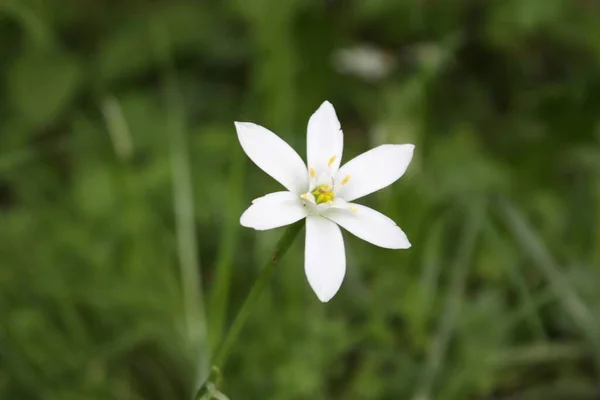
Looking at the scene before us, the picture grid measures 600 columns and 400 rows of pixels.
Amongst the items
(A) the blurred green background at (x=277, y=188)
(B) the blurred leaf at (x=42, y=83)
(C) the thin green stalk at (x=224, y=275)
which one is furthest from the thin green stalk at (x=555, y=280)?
(B) the blurred leaf at (x=42, y=83)

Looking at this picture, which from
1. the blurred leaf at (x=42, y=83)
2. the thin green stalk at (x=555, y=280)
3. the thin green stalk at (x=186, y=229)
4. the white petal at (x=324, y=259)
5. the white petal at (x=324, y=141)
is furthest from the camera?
the blurred leaf at (x=42, y=83)

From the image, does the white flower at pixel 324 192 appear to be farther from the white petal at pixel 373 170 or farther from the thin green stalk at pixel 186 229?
the thin green stalk at pixel 186 229

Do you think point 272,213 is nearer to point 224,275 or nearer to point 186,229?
point 224,275

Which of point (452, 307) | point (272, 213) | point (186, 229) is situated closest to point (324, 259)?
point (272, 213)

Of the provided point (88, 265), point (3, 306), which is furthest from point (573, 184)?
point (3, 306)

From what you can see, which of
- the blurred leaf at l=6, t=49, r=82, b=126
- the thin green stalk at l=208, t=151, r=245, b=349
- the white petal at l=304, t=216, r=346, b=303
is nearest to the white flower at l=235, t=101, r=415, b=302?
the white petal at l=304, t=216, r=346, b=303

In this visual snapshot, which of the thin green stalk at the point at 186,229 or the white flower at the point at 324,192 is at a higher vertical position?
the thin green stalk at the point at 186,229
